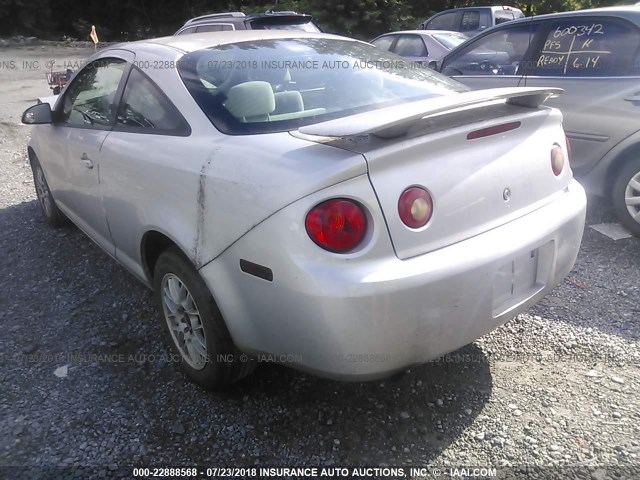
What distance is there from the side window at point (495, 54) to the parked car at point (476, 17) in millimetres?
→ 7783

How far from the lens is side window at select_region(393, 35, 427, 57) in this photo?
9722 millimetres

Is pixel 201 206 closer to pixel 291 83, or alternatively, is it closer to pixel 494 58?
pixel 291 83

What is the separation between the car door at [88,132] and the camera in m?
3.12

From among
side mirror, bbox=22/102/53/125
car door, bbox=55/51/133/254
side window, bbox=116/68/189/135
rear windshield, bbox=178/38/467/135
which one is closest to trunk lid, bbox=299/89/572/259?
rear windshield, bbox=178/38/467/135

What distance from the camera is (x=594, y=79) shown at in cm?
427

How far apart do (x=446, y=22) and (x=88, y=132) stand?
42.3 feet

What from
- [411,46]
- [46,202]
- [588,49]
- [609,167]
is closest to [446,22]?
[411,46]

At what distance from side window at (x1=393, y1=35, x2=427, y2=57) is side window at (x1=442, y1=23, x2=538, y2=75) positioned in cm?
427

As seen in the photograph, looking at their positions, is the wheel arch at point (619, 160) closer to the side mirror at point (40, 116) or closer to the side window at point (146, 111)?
the side window at point (146, 111)

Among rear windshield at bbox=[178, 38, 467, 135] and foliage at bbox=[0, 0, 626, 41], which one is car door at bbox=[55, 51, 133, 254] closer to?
rear windshield at bbox=[178, 38, 467, 135]

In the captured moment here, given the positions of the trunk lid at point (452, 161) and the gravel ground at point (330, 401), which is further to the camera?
the gravel ground at point (330, 401)

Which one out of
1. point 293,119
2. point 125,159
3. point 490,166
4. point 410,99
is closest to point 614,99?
point 410,99

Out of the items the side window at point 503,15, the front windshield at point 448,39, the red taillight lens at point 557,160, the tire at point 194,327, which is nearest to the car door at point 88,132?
the tire at point 194,327

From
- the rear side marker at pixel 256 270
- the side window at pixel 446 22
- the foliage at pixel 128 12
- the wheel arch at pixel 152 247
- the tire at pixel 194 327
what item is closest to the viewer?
the rear side marker at pixel 256 270
